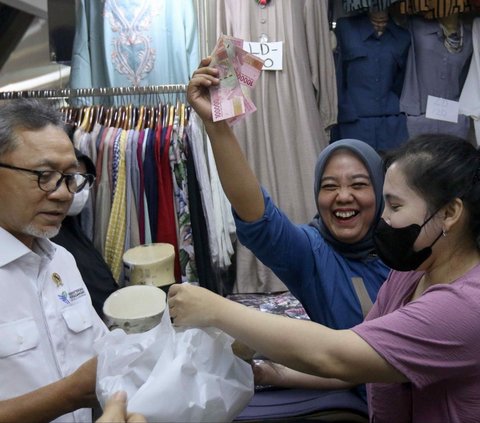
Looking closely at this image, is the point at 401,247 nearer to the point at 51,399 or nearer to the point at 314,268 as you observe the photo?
the point at 314,268

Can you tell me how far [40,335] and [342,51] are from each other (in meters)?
2.30

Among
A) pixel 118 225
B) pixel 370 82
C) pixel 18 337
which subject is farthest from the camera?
pixel 370 82

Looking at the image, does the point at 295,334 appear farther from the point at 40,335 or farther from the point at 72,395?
the point at 40,335

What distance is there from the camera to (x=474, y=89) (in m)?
2.98

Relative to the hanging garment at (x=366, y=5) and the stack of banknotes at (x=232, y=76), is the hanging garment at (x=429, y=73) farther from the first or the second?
the stack of banknotes at (x=232, y=76)

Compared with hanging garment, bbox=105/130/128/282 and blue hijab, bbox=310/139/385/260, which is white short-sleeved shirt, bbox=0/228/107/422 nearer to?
blue hijab, bbox=310/139/385/260

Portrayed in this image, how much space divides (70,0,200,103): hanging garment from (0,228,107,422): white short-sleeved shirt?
157 centimetres

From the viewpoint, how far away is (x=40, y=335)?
1283 mm

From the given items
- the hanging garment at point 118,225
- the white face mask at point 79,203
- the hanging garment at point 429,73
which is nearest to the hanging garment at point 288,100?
the hanging garment at point 429,73

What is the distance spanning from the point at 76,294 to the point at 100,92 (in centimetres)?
142

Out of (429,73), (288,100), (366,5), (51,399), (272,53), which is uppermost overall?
(366,5)

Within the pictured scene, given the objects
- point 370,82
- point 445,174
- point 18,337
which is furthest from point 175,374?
point 370,82

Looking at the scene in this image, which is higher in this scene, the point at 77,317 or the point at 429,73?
the point at 429,73

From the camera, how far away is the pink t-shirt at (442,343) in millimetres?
989
